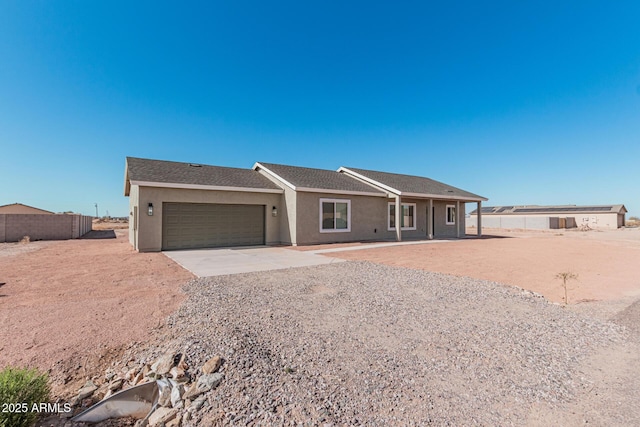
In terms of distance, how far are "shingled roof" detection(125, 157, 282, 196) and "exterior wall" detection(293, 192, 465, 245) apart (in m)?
1.95

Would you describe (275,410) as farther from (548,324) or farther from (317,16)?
(317,16)

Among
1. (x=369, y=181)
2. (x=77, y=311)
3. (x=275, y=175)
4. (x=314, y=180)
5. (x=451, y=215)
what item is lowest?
(x=77, y=311)

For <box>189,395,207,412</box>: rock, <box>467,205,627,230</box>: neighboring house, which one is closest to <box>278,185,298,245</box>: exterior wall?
<box>189,395,207,412</box>: rock

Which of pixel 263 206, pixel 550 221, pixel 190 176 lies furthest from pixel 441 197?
pixel 550 221

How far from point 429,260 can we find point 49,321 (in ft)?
31.2

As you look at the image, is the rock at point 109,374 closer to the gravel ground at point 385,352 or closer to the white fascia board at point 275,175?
the gravel ground at point 385,352

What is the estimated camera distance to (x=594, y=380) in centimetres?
277

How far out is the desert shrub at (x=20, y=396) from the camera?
2.02 meters

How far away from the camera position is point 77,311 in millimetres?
4426

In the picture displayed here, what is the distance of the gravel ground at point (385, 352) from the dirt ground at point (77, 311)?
496 mm

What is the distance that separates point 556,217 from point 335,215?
38.7m

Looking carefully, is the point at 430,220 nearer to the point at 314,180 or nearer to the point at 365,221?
the point at 365,221

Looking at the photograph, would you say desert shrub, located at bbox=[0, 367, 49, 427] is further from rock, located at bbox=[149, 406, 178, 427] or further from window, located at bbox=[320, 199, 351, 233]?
window, located at bbox=[320, 199, 351, 233]

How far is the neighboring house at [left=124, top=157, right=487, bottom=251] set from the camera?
38.9 ft
